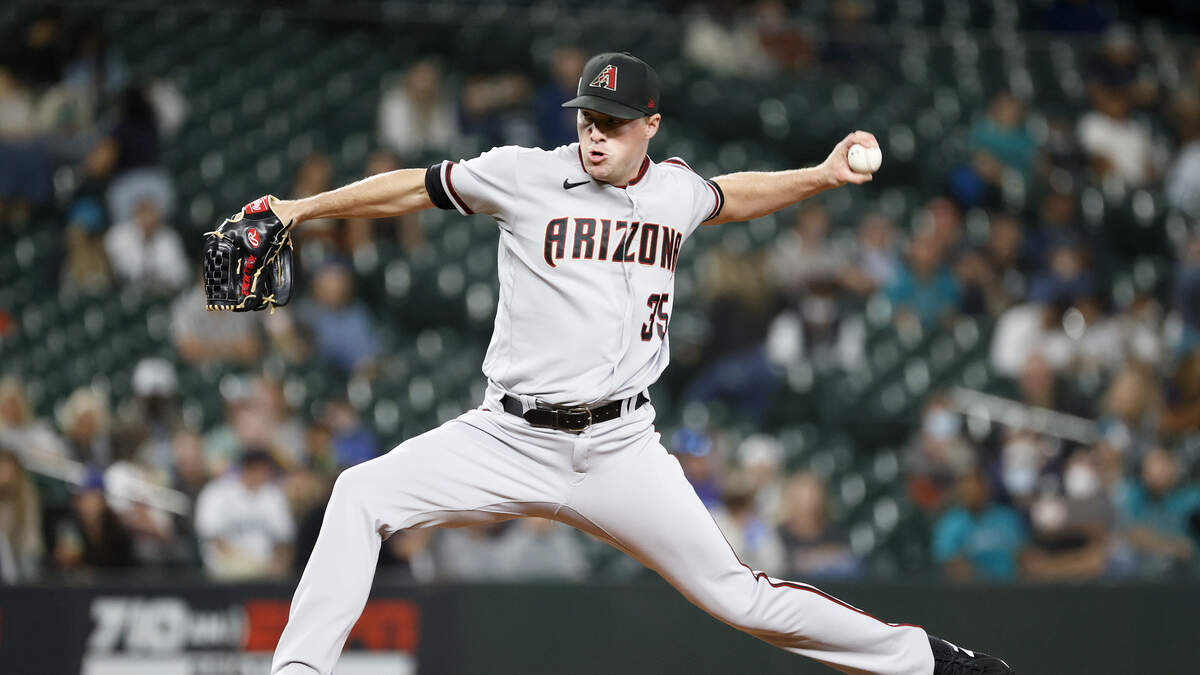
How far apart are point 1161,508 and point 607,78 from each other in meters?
5.05

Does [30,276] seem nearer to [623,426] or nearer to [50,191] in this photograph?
[50,191]

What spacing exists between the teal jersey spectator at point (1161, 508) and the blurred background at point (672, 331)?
0.02 metres

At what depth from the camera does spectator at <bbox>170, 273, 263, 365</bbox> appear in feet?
26.2

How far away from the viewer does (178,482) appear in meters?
7.07

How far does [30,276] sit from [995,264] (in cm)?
605

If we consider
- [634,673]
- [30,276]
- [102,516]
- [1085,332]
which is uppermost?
[30,276]

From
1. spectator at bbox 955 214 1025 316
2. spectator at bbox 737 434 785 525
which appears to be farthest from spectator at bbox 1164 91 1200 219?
spectator at bbox 737 434 785 525

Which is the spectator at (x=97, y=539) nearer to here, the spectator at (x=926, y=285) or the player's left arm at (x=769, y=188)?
the player's left arm at (x=769, y=188)

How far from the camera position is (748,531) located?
7.08m

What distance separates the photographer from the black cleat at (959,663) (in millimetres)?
4016

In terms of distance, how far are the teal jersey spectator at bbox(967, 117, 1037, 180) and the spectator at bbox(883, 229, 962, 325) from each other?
4.25 feet

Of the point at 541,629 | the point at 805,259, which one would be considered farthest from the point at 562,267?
the point at 805,259

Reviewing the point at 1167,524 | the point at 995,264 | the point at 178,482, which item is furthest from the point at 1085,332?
the point at 178,482

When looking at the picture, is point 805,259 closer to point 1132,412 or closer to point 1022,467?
point 1022,467
